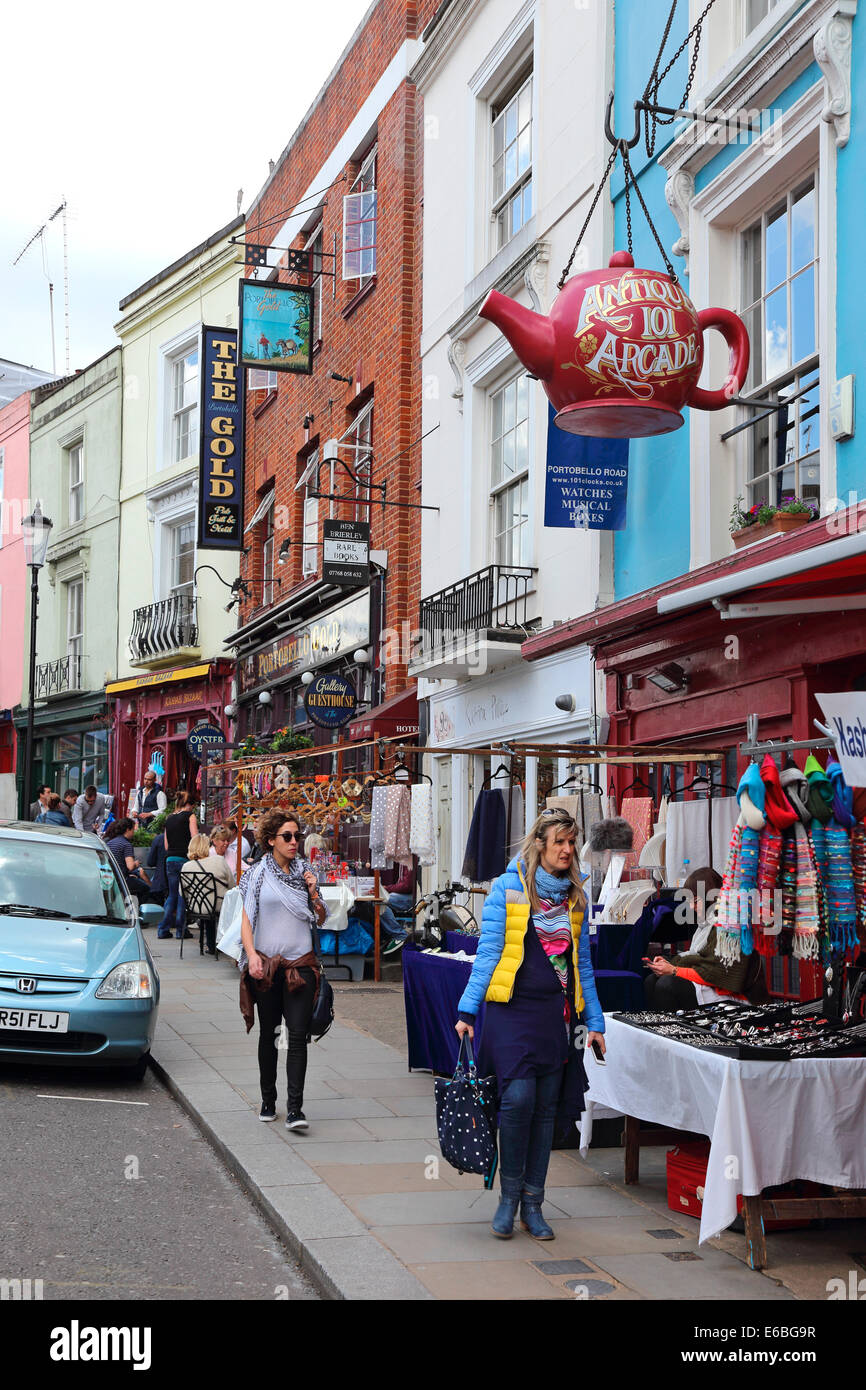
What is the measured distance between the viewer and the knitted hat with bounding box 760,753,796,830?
597 centimetres

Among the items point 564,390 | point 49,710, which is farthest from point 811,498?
point 49,710

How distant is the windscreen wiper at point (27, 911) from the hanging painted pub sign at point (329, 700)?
340 inches

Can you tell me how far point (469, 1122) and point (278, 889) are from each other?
2610 mm

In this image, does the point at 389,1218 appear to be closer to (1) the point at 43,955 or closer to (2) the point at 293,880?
(2) the point at 293,880

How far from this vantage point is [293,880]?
27.0ft

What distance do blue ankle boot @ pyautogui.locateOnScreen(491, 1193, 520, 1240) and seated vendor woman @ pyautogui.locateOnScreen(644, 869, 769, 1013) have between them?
1795 millimetres

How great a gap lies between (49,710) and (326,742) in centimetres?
1480

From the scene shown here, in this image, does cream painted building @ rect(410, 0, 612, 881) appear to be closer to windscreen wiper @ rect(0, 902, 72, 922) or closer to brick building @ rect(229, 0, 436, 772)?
brick building @ rect(229, 0, 436, 772)

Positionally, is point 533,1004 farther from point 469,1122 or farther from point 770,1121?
point 770,1121

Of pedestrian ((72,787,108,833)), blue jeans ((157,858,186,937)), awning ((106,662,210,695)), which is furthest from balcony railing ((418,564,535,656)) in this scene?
awning ((106,662,210,695))

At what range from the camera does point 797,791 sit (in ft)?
20.1

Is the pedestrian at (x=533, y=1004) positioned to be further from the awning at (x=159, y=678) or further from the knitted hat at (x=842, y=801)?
the awning at (x=159, y=678)

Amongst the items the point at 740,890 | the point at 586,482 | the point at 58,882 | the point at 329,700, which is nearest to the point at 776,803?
the point at 740,890

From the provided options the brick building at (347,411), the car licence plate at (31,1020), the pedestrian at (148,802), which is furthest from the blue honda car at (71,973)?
the pedestrian at (148,802)
